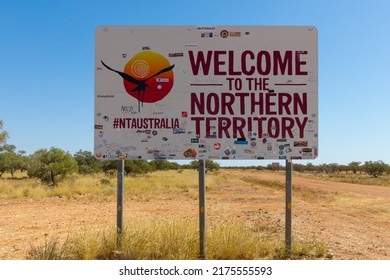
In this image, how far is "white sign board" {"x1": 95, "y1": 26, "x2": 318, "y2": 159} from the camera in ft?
21.1

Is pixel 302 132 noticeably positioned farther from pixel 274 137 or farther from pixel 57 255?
pixel 57 255

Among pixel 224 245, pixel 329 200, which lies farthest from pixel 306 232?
pixel 329 200

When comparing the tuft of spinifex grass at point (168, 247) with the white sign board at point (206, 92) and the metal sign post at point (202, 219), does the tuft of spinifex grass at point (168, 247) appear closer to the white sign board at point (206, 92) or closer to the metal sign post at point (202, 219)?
the metal sign post at point (202, 219)

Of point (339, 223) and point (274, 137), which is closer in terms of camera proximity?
point (274, 137)

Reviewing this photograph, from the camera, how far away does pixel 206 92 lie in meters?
6.43

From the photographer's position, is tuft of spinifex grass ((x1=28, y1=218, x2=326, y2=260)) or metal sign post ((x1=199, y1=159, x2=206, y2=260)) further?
metal sign post ((x1=199, y1=159, x2=206, y2=260))

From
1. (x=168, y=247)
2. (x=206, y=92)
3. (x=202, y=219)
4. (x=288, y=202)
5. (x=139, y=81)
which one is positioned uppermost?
(x=139, y=81)

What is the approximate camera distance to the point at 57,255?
603 centimetres

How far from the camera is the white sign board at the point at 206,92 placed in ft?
21.1

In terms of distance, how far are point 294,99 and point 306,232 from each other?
4776mm

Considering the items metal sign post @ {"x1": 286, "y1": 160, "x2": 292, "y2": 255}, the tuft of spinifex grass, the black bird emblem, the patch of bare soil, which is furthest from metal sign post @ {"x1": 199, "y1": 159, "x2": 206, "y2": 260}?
the patch of bare soil

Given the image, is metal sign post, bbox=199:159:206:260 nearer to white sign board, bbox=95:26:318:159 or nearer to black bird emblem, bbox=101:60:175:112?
white sign board, bbox=95:26:318:159

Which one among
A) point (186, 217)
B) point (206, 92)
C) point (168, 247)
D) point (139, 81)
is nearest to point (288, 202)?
point (168, 247)

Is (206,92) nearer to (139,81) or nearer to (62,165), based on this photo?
(139,81)
